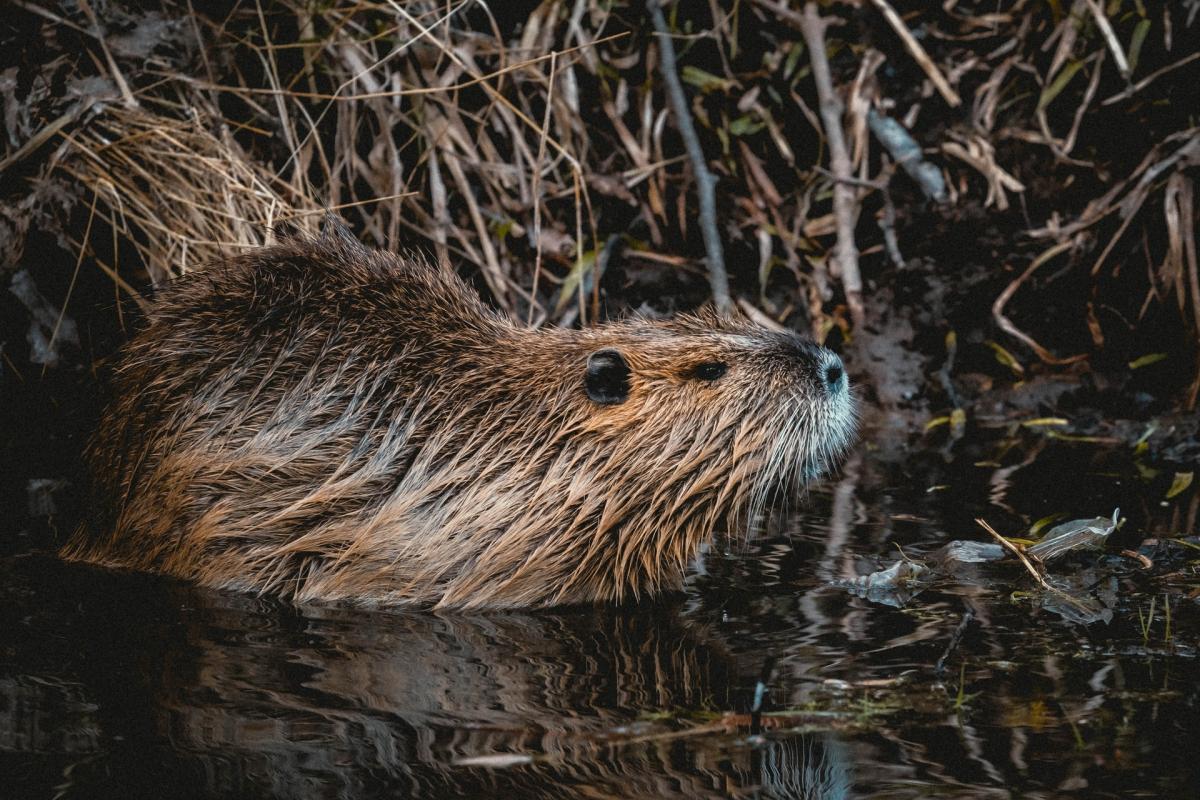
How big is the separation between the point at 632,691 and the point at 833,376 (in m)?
1.20

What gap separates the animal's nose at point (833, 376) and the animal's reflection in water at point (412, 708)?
2.26 ft

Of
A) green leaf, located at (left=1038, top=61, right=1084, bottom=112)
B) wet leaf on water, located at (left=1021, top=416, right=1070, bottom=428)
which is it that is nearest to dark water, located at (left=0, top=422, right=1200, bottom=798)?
wet leaf on water, located at (left=1021, top=416, right=1070, bottom=428)

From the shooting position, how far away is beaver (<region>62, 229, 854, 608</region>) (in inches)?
120

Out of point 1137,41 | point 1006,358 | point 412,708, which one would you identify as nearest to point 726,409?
point 412,708

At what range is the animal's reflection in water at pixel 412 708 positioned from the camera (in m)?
1.77

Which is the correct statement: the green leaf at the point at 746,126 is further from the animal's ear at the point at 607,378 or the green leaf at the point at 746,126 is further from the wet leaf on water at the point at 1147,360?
the animal's ear at the point at 607,378

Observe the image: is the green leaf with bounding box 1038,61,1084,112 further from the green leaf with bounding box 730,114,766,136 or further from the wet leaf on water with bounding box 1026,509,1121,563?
the wet leaf on water with bounding box 1026,509,1121,563

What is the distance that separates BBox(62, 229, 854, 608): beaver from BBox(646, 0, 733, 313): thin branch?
1323 mm

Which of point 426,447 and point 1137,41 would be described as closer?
point 426,447

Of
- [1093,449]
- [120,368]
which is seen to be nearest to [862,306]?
[1093,449]

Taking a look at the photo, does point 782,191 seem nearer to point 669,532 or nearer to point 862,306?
point 862,306

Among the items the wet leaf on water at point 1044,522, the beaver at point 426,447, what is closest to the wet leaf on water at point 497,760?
the beaver at point 426,447

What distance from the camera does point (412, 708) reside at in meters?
2.10

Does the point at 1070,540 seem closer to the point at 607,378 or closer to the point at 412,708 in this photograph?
the point at 607,378
